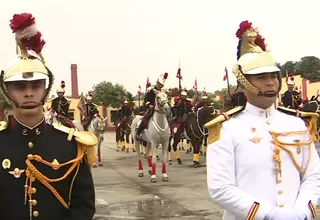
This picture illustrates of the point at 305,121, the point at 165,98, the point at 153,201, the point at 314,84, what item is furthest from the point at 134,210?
the point at 314,84

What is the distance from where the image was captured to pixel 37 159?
3035 mm

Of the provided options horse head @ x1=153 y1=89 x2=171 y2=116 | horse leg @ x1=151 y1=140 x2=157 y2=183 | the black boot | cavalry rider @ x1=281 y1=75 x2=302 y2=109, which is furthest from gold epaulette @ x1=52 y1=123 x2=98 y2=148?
cavalry rider @ x1=281 y1=75 x2=302 y2=109

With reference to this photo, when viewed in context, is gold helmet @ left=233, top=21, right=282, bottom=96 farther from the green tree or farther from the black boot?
the green tree

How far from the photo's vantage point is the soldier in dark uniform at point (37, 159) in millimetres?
3002

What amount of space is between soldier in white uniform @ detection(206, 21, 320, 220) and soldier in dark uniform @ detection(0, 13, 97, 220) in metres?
0.76

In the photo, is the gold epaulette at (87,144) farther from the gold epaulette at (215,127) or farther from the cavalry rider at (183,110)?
the cavalry rider at (183,110)

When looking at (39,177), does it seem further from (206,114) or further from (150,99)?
(206,114)

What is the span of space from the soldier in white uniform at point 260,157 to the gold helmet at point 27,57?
1061 mm

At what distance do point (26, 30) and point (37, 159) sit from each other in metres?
0.78

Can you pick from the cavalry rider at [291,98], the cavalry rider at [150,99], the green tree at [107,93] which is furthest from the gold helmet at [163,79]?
the green tree at [107,93]

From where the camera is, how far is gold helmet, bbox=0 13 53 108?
304cm

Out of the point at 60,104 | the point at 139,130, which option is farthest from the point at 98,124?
the point at 139,130

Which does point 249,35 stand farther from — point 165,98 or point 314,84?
point 314,84

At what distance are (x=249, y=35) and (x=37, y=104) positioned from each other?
1447 mm
